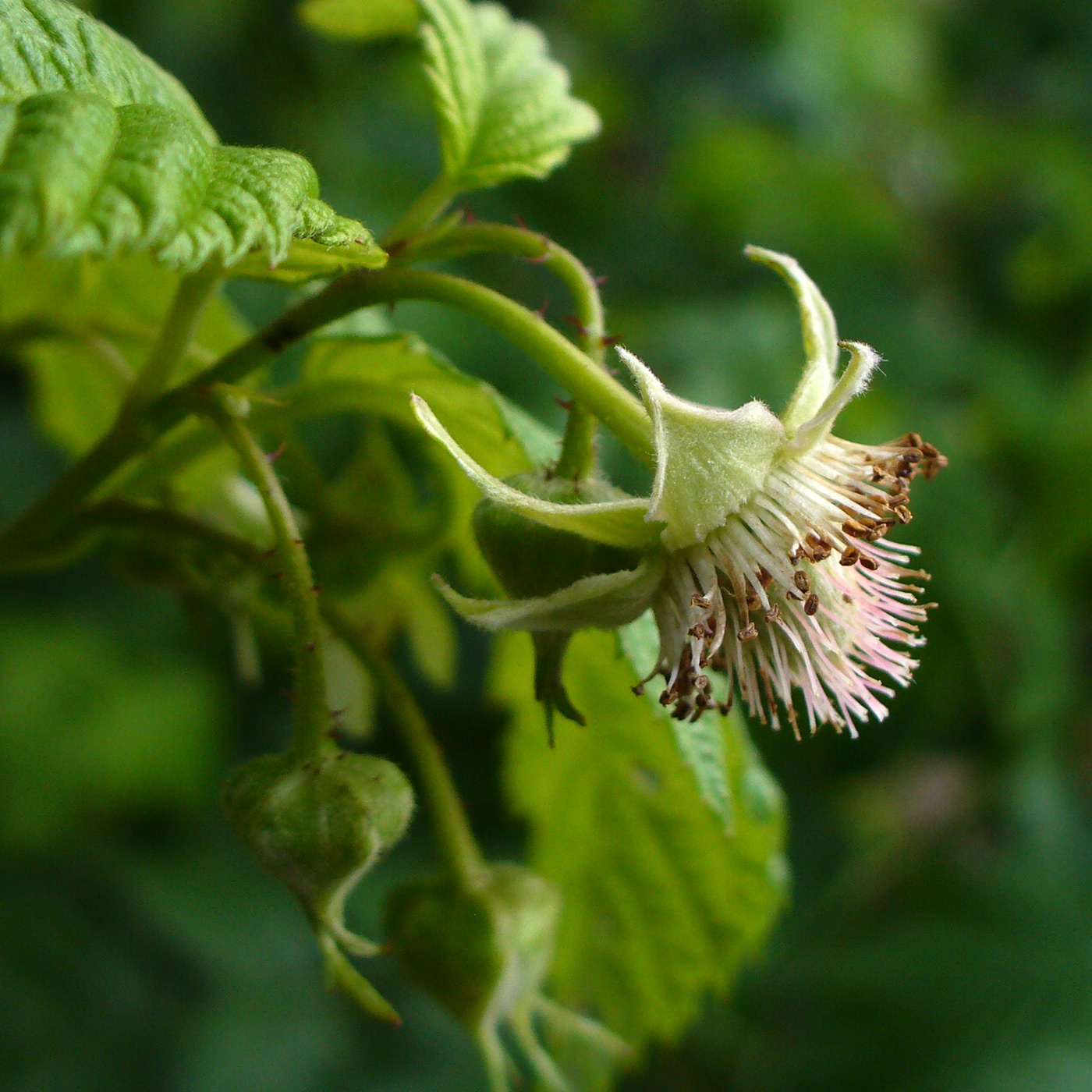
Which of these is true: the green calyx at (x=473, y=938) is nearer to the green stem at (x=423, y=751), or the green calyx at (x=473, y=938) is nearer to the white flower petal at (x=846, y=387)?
the green stem at (x=423, y=751)

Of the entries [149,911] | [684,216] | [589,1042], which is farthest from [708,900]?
[684,216]

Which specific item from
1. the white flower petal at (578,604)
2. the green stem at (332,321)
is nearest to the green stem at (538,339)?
the green stem at (332,321)

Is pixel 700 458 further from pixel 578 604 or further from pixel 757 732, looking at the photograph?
pixel 757 732

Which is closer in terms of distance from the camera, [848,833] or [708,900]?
[708,900]

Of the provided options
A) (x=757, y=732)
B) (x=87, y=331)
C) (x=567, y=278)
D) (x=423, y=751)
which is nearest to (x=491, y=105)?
(x=567, y=278)

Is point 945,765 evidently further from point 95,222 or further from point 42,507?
point 95,222

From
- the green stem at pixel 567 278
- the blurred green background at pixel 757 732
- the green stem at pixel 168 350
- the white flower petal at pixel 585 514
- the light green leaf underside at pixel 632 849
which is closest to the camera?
the white flower petal at pixel 585 514

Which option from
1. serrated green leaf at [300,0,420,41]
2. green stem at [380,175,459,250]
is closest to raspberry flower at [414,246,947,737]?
green stem at [380,175,459,250]
